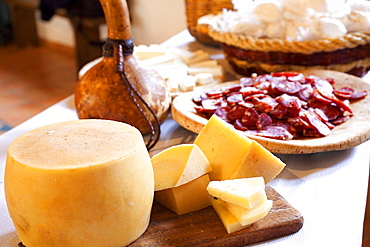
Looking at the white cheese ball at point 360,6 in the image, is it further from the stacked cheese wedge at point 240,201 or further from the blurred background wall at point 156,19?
the blurred background wall at point 156,19

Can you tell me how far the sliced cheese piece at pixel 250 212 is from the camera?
57 cm

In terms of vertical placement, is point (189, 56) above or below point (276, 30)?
below

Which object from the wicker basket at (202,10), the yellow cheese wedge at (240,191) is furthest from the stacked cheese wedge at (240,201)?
the wicker basket at (202,10)

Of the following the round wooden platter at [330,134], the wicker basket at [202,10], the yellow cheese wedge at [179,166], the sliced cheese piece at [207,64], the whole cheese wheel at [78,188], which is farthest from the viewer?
the wicker basket at [202,10]

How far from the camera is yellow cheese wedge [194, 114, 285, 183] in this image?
0.63 meters

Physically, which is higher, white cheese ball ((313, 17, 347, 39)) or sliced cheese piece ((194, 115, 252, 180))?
white cheese ball ((313, 17, 347, 39))

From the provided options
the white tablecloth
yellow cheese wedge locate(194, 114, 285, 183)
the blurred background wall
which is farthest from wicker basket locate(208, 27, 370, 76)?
the blurred background wall

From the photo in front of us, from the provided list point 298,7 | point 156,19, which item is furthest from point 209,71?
point 156,19

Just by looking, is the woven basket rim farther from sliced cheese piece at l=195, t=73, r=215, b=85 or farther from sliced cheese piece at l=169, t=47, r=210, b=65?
sliced cheese piece at l=169, t=47, r=210, b=65

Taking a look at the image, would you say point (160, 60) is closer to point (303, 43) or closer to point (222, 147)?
point (303, 43)

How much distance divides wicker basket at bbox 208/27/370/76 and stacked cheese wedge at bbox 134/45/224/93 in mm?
87

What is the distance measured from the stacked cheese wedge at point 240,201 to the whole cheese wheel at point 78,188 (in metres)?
0.10

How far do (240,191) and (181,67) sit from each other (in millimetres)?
721

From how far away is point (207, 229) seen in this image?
60 cm
